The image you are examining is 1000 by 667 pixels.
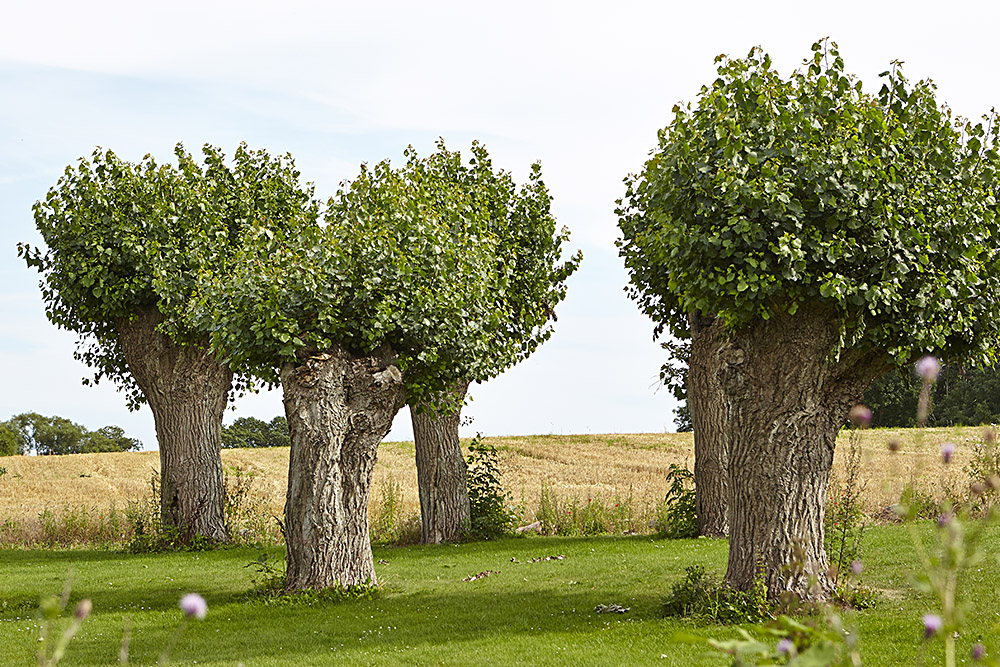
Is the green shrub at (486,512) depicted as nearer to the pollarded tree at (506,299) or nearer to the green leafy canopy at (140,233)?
the pollarded tree at (506,299)

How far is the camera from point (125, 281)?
20656mm

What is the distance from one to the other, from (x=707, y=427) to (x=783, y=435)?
7699mm

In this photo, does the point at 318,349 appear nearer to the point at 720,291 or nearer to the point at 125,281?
the point at 720,291

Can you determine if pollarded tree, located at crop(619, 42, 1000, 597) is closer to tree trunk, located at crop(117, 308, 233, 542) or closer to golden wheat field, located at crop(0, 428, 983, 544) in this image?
golden wheat field, located at crop(0, 428, 983, 544)

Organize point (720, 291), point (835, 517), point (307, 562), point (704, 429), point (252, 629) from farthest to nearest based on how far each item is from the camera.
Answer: point (704, 429)
point (835, 517)
point (307, 562)
point (252, 629)
point (720, 291)

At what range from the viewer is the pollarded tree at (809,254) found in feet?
33.7

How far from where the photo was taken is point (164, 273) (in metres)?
20.0

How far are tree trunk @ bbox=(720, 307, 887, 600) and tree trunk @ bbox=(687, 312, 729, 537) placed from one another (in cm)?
581

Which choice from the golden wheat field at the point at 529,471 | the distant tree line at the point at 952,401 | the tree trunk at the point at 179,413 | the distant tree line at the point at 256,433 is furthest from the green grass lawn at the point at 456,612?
the distant tree line at the point at 256,433

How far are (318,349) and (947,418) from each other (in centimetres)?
5618

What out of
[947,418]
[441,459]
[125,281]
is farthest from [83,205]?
[947,418]

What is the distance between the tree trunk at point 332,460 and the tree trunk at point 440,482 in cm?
734

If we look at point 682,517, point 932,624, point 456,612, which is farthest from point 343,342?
point 932,624

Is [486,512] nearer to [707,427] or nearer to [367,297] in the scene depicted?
[707,427]
